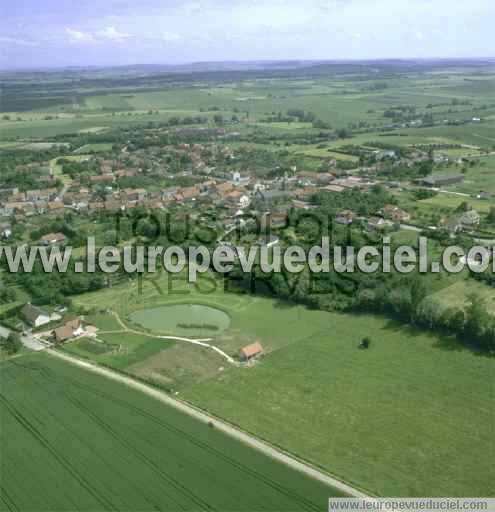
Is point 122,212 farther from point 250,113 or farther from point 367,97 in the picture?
point 367,97

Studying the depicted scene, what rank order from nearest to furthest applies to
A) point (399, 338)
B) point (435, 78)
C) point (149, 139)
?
point (399, 338), point (149, 139), point (435, 78)

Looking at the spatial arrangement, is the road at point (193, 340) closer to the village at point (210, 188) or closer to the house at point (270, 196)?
the village at point (210, 188)

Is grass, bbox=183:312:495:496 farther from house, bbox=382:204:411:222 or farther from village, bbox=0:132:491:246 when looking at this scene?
village, bbox=0:132:491:246

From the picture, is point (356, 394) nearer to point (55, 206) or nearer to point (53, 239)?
point (53, 239)

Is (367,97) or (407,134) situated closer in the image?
(407,134)

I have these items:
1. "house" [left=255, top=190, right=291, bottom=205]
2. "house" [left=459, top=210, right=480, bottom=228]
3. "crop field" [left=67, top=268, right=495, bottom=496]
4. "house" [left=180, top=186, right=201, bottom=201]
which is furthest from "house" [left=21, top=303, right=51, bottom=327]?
"house" [left=459, top=210, right=480, bottom=228]

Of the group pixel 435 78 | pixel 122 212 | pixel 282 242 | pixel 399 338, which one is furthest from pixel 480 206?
pixel 435 78
